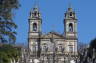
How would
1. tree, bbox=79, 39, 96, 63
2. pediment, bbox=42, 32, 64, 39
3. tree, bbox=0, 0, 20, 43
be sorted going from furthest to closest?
pediment, bbox=42, 32, 64, 39
tree, bbox=79, 39, 96, 63
tree, bbox=0, 0, 20, 43

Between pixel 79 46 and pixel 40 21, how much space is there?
42.5 ft

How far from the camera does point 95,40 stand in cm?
7388

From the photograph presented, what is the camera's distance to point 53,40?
10419 cm

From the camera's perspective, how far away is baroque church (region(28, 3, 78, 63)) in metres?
103

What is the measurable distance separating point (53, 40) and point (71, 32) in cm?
465

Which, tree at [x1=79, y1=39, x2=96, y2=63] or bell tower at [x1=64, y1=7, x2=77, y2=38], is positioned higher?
bell tower at [x1=64, y1=7, x2=77, y2=38]

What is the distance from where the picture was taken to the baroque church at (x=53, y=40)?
103 metres

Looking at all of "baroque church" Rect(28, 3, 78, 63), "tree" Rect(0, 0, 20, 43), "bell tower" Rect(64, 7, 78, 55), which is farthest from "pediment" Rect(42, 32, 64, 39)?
"tree" Rect(0, 0, 20, 43)

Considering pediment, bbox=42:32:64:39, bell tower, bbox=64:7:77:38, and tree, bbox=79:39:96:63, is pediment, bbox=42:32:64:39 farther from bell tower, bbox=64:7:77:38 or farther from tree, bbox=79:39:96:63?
tree, bbox=79:39:96:63

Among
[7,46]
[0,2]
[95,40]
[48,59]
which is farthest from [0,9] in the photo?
[48,59]

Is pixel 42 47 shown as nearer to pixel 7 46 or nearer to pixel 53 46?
pixel 53 46

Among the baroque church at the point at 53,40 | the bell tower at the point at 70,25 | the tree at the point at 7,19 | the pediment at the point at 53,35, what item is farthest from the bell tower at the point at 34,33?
the tree at the point at 7,19

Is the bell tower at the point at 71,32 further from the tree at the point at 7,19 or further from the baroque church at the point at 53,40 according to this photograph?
the tree at the point at 7,19

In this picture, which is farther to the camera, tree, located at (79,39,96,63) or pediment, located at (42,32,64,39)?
pediment, located at (42,32,64,39)
